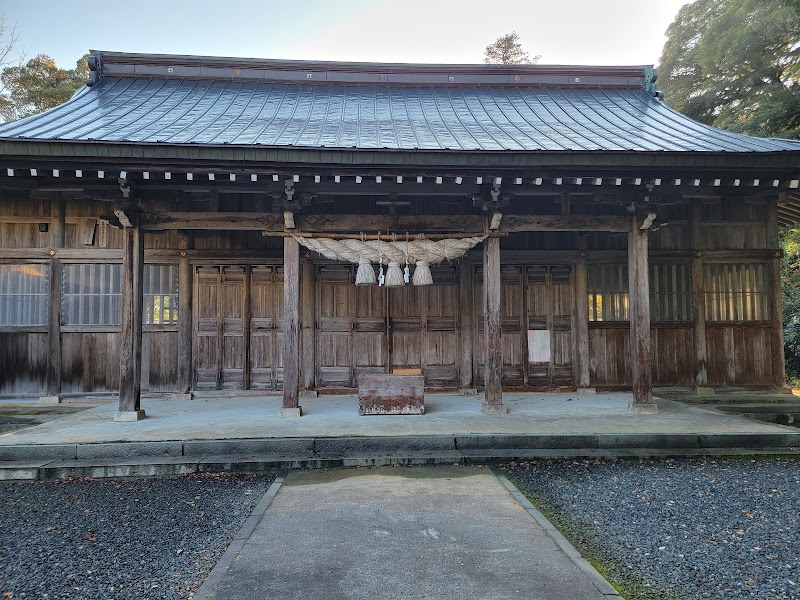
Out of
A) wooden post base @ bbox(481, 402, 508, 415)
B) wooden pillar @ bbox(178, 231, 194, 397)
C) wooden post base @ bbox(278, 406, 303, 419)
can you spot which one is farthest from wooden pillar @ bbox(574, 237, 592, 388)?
wooden pillar @ bbox(178, 231, 194, 397)

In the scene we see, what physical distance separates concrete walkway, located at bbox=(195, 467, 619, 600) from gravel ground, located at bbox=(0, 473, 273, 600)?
293 millimetres

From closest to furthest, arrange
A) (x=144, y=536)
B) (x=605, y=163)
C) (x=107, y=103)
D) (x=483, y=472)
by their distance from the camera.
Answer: (x=144, y=536)
(x=483, y=472)
(x=605, y=163)
(x=107, y=103)

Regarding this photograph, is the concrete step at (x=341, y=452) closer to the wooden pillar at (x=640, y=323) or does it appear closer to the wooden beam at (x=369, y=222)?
the wooden pillar at (x=640, y=323)

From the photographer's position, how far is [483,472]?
16.9ft

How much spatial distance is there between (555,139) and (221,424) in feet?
20.1

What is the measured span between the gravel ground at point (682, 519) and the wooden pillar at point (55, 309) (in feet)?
26.1

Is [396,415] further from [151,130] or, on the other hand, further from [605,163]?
[151,130]

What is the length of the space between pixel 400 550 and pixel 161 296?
7260mm

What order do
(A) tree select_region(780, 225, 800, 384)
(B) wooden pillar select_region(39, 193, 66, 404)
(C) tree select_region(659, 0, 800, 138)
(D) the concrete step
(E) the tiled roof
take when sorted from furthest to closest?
1. (C) tree select_region(659, 0, 800, 138)
2. (A) tree select_region(780, 225, 800, 384)
3. (B) wooden pillar select_region(39, 193, 66, 404)
4. (E) the tiled roof
5. (D) the concrete step

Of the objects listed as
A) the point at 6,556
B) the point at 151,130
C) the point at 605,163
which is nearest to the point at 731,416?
the point at 605,163

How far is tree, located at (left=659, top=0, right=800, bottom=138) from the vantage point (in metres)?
12.4

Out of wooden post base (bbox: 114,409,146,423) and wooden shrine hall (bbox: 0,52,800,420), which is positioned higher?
wooden shrine hall (bbox: 0,52,800,420)

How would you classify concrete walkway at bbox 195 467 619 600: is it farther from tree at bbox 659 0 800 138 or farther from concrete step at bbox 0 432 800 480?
tree at bbox 659 0 800 138

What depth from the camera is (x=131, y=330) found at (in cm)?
675
